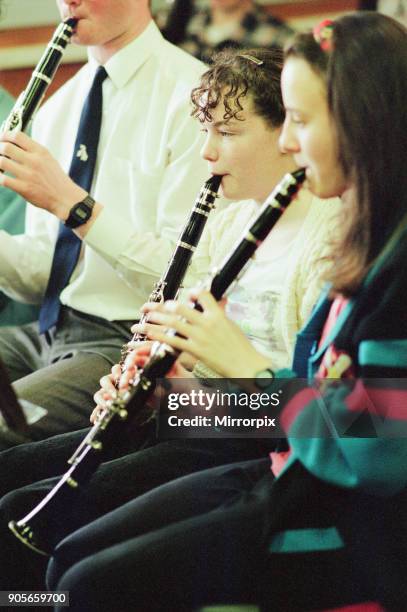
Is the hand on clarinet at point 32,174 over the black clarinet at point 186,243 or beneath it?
over

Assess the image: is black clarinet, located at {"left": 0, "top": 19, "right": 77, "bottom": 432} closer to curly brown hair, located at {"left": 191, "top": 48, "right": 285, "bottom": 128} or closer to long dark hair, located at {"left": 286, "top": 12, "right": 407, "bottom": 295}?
curly brown hair, located at {"left": 191, "top": 48, "right": 285, "bottom": 128}

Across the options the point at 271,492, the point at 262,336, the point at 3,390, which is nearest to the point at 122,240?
the point at 262,336

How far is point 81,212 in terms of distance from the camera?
154 cm

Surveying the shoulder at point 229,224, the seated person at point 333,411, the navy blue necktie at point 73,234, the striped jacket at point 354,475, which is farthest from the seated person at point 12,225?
the striped jacket at point 354,475

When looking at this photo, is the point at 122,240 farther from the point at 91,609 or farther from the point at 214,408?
the point at 91,609

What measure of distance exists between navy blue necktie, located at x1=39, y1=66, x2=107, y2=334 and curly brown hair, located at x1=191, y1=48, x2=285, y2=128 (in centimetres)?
41

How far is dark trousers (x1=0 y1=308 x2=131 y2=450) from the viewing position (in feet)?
5.02

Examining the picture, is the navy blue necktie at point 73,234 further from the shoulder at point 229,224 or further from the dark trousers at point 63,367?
the shoulder at point 229,224

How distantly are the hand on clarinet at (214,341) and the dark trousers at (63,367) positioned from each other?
1.42ft

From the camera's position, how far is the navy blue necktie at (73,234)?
1.76 m

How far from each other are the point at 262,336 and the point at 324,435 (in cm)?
35

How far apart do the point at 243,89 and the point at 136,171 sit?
423 millimetres

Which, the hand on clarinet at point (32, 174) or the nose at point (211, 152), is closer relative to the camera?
the nose at point (211, 152)

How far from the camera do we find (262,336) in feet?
4.38
